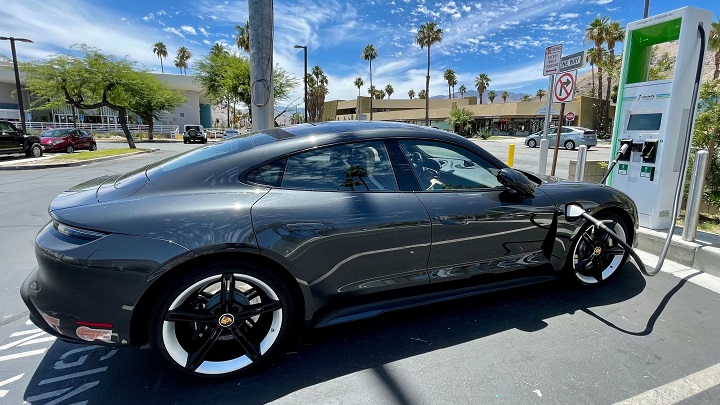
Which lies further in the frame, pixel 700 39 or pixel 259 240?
pixel 700 39

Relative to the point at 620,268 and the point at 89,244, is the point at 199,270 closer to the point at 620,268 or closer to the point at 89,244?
the point at 89,244

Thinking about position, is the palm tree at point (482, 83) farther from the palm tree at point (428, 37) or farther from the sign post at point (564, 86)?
the sign post at point (564, 86)

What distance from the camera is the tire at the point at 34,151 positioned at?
15.5 metres

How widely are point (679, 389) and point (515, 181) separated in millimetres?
1521

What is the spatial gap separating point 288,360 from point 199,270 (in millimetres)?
841

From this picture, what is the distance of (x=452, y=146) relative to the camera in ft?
9.25

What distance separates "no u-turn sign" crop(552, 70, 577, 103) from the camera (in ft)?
20.8

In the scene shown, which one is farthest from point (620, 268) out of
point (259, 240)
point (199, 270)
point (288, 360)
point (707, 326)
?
point (199, 270)

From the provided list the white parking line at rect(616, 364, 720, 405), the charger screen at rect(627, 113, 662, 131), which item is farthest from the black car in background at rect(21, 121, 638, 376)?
the charger screen at rect(627, 113, 662, 131)

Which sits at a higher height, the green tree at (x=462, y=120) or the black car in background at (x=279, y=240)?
the green tree at (x=462, y=120)

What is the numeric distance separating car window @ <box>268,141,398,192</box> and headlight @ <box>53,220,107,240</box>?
0.83 m

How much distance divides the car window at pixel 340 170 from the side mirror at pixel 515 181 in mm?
838

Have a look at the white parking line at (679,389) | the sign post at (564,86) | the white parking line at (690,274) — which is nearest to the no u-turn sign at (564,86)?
the sign post at (564,86)

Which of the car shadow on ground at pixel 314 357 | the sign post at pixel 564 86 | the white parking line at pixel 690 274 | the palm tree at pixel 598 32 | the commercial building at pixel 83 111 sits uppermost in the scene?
the palm tree at pixel 598 32
